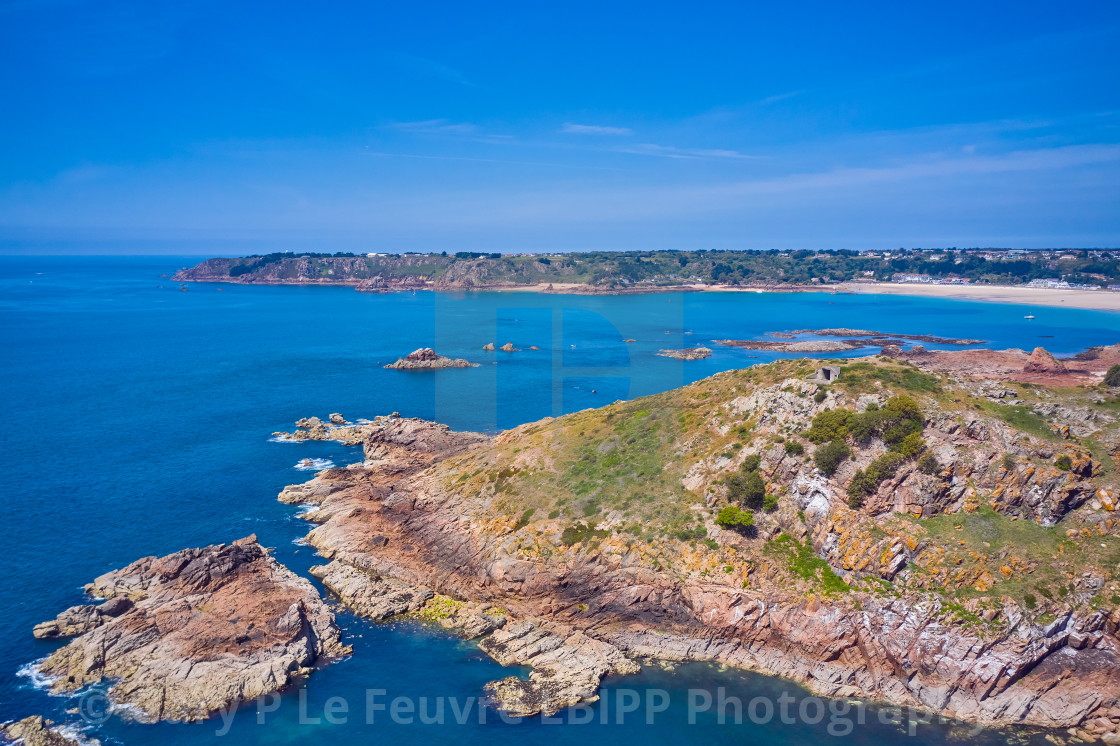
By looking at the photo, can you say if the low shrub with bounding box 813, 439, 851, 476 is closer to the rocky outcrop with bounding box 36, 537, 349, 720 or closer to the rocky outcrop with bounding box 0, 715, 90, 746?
the rocky outcrop with bounding box 36, 537, 349, 720

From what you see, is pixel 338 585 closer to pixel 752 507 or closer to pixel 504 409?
pixel 752 507

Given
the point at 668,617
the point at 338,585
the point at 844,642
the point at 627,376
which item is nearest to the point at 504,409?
the point at 627,376

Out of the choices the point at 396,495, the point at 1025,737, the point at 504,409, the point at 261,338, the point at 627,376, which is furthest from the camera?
the point at 261,338

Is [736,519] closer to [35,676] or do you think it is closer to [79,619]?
[79,619]

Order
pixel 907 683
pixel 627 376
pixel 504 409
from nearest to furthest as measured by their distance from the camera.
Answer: pixel 907 683 → pixel 504 409 → pixel 627 376

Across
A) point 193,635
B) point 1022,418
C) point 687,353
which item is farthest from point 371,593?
point 687,353

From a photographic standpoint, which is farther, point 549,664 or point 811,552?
point 811,552
